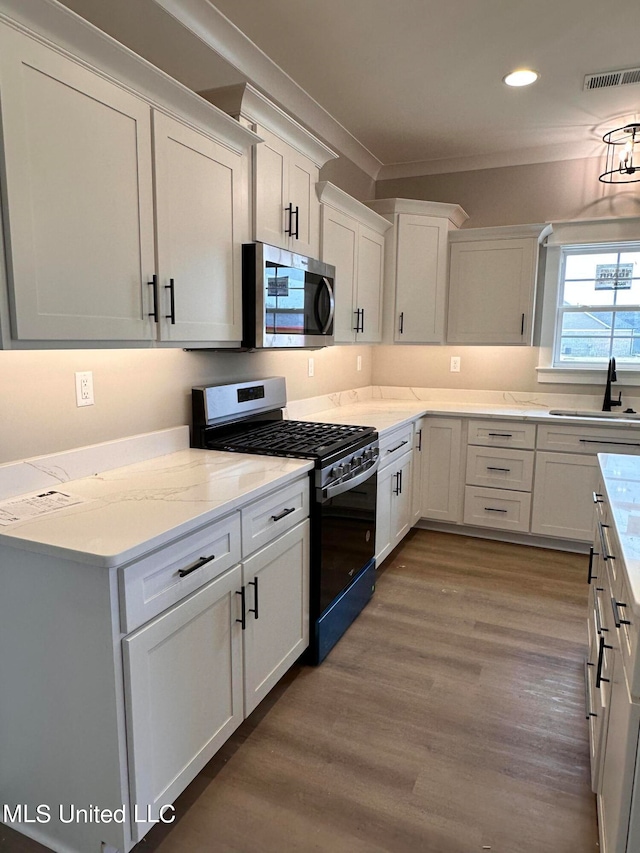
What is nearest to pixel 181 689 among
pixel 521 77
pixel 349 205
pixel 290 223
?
pixel 290 223

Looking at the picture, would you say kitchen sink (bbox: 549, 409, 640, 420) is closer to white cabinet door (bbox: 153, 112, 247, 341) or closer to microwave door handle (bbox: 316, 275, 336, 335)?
microwave door handle (bbox: 316, 275, 336, 335)

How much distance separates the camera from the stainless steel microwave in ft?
7.38

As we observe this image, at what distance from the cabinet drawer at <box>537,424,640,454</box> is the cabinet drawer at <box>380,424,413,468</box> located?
88cm

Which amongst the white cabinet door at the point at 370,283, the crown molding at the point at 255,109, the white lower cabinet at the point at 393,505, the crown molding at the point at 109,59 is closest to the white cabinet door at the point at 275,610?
the white lower cabinet at the point at 393,505

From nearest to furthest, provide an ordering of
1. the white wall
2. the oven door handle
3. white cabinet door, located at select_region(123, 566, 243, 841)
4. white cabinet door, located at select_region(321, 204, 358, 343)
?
1. white cabinet door, located at select_region(123, 566, 243, 841)
2. the white wall
3. the oven door handle
4. white cabinet door, located at select_region(321, 204, 358, 343)

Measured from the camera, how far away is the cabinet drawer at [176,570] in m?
1.30

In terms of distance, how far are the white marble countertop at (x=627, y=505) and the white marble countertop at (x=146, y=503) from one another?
1054 millimetres

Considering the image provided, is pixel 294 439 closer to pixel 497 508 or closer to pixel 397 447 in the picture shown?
pixel 397 447

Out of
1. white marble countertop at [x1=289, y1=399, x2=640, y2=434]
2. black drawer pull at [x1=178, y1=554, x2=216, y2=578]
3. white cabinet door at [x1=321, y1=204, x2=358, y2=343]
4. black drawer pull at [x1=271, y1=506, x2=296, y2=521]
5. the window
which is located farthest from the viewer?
the window

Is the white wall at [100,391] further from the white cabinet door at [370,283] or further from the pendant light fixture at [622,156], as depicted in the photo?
the pendant light fixture at [622,156]

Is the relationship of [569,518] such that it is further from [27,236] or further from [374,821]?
[27,236]

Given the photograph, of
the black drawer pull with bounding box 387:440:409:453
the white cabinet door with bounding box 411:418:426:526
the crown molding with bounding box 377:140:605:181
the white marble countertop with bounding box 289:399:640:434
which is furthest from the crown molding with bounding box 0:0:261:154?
the crown molding with bounding box 377:140:605:181

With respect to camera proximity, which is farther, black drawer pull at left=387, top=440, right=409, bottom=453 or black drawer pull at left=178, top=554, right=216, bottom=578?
black drawer pull at left=387, top=440, right=409, bottom=453

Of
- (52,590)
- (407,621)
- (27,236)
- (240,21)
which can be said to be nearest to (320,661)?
(407,621)
